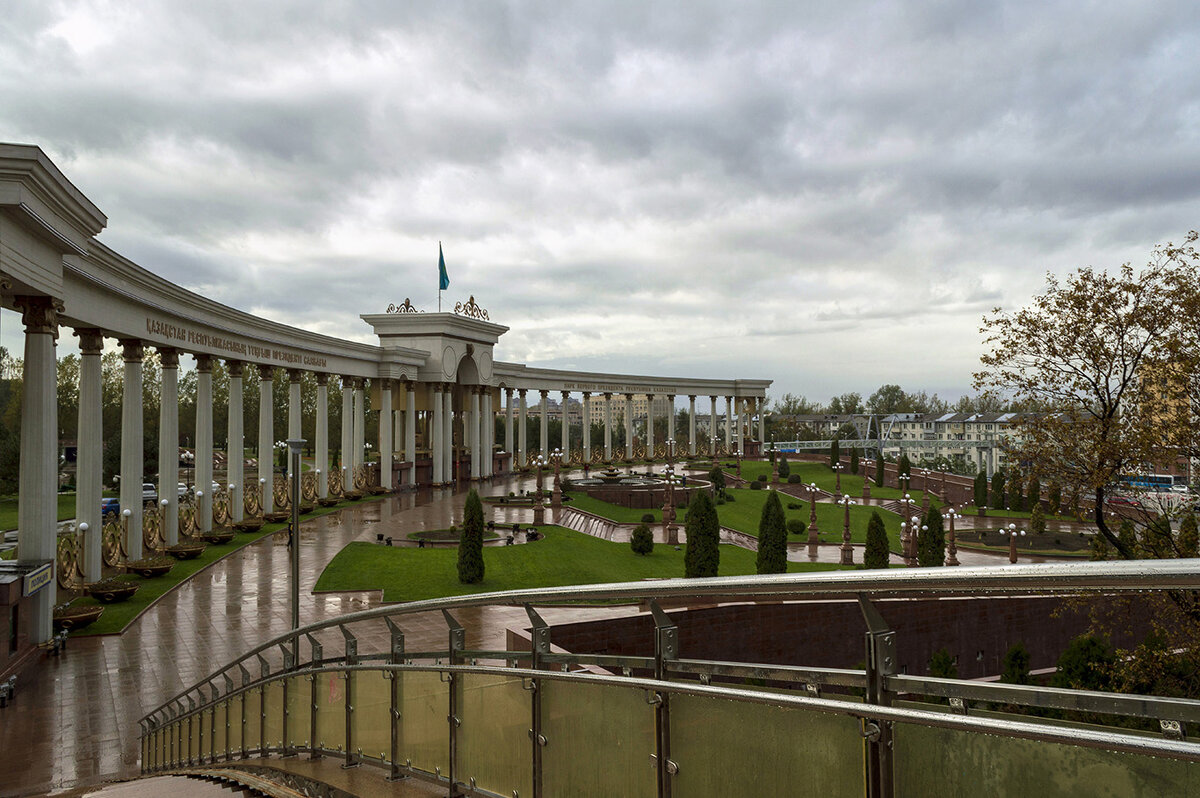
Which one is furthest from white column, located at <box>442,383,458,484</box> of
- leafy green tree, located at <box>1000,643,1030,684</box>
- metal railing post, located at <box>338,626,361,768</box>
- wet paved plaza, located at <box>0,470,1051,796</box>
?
metal railing post, located at <box>338,626,361,768</box>

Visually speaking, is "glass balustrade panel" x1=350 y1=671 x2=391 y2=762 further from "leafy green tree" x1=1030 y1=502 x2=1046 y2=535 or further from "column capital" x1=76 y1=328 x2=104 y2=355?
"column capital" x1=76 y1=328 x2=104 y2=355

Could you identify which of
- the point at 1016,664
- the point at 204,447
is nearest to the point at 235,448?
the point at 204,447

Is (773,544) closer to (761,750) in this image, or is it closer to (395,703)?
(395,703)

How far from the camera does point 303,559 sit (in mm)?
22984

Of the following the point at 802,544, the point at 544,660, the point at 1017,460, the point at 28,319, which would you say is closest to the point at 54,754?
the point at 28,319

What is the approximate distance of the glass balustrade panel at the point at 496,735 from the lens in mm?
3633

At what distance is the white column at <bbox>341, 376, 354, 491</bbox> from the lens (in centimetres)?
3722

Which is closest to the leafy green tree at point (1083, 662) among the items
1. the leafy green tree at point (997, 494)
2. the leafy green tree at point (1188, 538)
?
the leafy green tree at point (1188, 538)

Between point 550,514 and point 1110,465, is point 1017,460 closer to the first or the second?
point 1110,465

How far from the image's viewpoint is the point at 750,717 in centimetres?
253

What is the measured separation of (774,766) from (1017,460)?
49.1 ft

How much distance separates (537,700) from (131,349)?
21689 mm

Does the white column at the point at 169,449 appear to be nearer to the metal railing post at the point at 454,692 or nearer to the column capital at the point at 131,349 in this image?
the column capital at the point at 131,349

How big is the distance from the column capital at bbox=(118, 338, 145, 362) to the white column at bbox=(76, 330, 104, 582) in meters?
2.09
